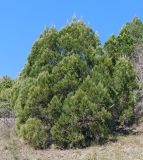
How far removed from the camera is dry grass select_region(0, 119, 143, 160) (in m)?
12.4

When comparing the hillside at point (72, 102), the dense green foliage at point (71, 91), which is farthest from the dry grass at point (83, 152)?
the dense green foliage at point (71, 91)

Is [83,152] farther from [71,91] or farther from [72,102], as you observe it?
[71,91]

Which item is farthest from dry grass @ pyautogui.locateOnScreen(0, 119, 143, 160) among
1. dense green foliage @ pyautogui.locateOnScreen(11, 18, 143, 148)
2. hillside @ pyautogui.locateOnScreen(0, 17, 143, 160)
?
dense green foliage @ pyautogui.locateOnScreen(11, 18, 143, 148)

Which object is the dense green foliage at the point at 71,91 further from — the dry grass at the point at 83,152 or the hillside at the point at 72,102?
the dry grass at the point at 83,152

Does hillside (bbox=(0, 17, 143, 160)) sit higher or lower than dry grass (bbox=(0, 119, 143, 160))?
higher

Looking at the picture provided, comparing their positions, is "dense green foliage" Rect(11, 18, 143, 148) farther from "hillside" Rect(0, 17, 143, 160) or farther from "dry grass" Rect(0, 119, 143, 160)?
"dry grass" Rect(0, 119, 143, 160)

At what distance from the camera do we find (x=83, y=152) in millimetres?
13117

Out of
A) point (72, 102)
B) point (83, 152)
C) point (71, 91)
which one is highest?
point (71, 91)

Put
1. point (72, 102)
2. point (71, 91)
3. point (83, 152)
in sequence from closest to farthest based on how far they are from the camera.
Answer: point (83, 152)
point (72, 102)
point (71, 91)

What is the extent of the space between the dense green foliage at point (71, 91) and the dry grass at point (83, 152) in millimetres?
418

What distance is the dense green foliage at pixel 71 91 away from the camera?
13.7 metres

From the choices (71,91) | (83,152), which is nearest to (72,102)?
(71,91)

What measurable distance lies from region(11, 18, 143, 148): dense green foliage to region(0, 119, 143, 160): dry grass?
42cm

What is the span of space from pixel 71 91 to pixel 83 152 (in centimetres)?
217
